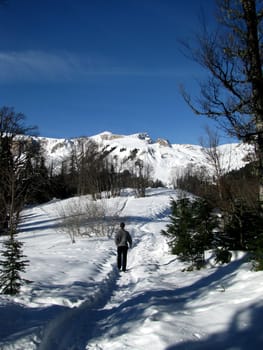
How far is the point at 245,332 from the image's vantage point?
4102 millimetres

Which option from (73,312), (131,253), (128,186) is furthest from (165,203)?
(73,312)

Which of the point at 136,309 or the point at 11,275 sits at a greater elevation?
the point at 11,275

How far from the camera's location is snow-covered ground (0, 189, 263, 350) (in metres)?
4.29

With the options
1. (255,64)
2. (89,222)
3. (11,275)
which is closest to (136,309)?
(11,275)

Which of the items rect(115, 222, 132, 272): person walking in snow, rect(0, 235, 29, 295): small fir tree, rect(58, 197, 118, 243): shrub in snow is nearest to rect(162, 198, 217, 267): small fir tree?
rect(115, 222, 132, 272): person walking in snow

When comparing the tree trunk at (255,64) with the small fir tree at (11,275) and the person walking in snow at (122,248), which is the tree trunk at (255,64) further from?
the person walking in snow at (122,248)

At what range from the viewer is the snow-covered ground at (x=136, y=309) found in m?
4.29

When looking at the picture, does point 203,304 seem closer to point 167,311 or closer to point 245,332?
point 167,311

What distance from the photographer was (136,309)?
5832 millimetres

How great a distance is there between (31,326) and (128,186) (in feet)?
176

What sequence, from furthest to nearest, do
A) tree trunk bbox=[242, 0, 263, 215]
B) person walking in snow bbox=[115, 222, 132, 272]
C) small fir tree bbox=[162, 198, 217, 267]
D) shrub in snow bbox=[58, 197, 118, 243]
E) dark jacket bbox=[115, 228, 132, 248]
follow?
shrub in snow bbox=[58, 197, 118, 243]
dark jacket bbox=[115, 228, 132, 248]
person walking in snow bbox=[115, 222, 132, 272]
small fir tree bbox=[162, 198, 217, 267]
tree trunk bbox=[242, 0, 263, 215]

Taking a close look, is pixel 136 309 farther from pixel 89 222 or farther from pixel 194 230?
pixel 89 222

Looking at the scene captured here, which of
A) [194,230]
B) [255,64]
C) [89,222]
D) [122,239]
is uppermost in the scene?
[255,64]

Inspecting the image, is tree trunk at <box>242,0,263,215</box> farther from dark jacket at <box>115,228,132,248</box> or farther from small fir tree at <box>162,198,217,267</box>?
dark jacket at <box>115,228,132,248</box>
